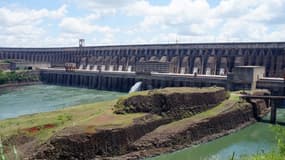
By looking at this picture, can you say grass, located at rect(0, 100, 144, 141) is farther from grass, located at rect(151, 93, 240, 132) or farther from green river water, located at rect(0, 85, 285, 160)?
green river water, located at rect(0, 85, 285, 160)

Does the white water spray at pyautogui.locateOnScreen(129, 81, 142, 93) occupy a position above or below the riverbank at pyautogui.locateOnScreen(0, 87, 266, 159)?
above

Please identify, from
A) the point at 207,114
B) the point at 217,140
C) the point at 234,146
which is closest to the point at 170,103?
the point at 207,114

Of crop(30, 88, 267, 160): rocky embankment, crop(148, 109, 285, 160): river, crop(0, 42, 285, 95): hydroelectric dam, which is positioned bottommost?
crop(148, 109, 285, 160): river

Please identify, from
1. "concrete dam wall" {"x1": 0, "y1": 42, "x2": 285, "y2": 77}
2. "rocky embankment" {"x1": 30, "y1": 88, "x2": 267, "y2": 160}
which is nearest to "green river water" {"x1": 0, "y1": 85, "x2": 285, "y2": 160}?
"rocky embankment" {"x1": 30, "y1": 88, "x2": 267, "y2": 160}

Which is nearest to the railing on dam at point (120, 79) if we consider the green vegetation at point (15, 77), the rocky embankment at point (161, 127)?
the green vegetation at point (15, 77)

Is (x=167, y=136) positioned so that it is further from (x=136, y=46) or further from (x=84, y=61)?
(x=84, y=61)

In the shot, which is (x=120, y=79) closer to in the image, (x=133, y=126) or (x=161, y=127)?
(x=161, y=127)

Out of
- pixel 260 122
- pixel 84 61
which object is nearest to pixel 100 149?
pixel 260 122
